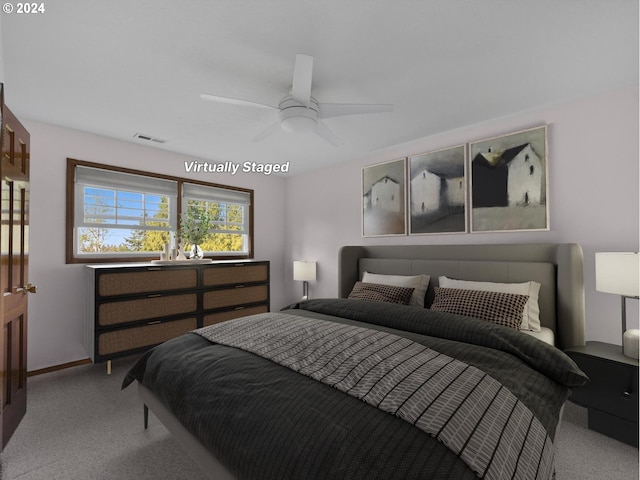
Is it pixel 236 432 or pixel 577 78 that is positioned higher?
pixel 577 78

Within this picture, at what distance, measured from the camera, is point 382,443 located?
102cm

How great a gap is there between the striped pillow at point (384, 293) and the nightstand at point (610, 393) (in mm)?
1249

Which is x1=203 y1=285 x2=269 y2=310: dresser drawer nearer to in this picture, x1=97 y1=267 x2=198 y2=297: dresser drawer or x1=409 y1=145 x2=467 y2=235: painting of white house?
x1=97 y1=267 x2=198 y2=297: dresser drawer

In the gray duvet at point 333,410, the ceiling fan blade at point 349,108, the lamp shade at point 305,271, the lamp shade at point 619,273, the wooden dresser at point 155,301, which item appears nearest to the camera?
the gray duvet at point 333,410

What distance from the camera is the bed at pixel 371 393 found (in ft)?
3.32

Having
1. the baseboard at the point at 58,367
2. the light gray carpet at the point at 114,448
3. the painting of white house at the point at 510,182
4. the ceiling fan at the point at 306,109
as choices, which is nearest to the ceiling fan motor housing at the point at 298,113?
the ceiling fan at the point at 306,109

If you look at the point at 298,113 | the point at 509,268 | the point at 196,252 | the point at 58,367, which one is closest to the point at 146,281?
the point at 196,252

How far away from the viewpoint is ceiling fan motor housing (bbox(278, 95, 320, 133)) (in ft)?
7.35

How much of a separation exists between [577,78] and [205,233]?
3.82 meters

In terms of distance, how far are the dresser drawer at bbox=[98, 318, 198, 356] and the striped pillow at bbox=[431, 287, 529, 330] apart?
2.65 meters

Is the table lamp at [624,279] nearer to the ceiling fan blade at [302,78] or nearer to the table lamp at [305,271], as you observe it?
the ceiling fan blade at [302,78]

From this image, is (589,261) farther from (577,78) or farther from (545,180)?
(577,78)

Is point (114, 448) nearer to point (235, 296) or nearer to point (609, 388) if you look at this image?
point (235, 296)

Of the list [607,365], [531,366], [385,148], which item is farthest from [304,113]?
[607,365]
